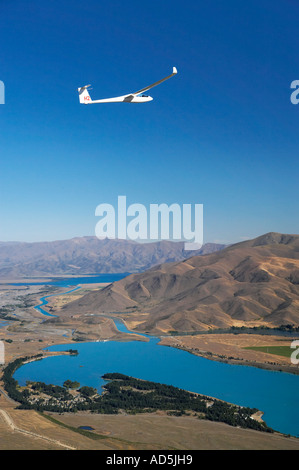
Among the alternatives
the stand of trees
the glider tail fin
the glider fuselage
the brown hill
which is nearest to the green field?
the brown hill

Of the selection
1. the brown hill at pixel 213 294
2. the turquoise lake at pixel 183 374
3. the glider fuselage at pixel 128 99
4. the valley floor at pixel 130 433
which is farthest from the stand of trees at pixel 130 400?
the brown hill at pixel 213 294

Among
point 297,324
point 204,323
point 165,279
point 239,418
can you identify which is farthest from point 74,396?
point 165,279

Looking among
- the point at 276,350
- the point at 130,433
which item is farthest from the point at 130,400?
the point at 276,350

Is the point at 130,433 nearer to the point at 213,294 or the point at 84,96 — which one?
the point at 84,96

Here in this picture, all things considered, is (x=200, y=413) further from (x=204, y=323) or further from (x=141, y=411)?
(x=204, y=323)

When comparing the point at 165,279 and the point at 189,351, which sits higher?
the point at 165,279

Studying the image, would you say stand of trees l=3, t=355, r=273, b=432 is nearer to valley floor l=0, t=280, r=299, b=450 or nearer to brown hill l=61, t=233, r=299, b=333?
valley floor l=0, t=280, r=299, b=450
